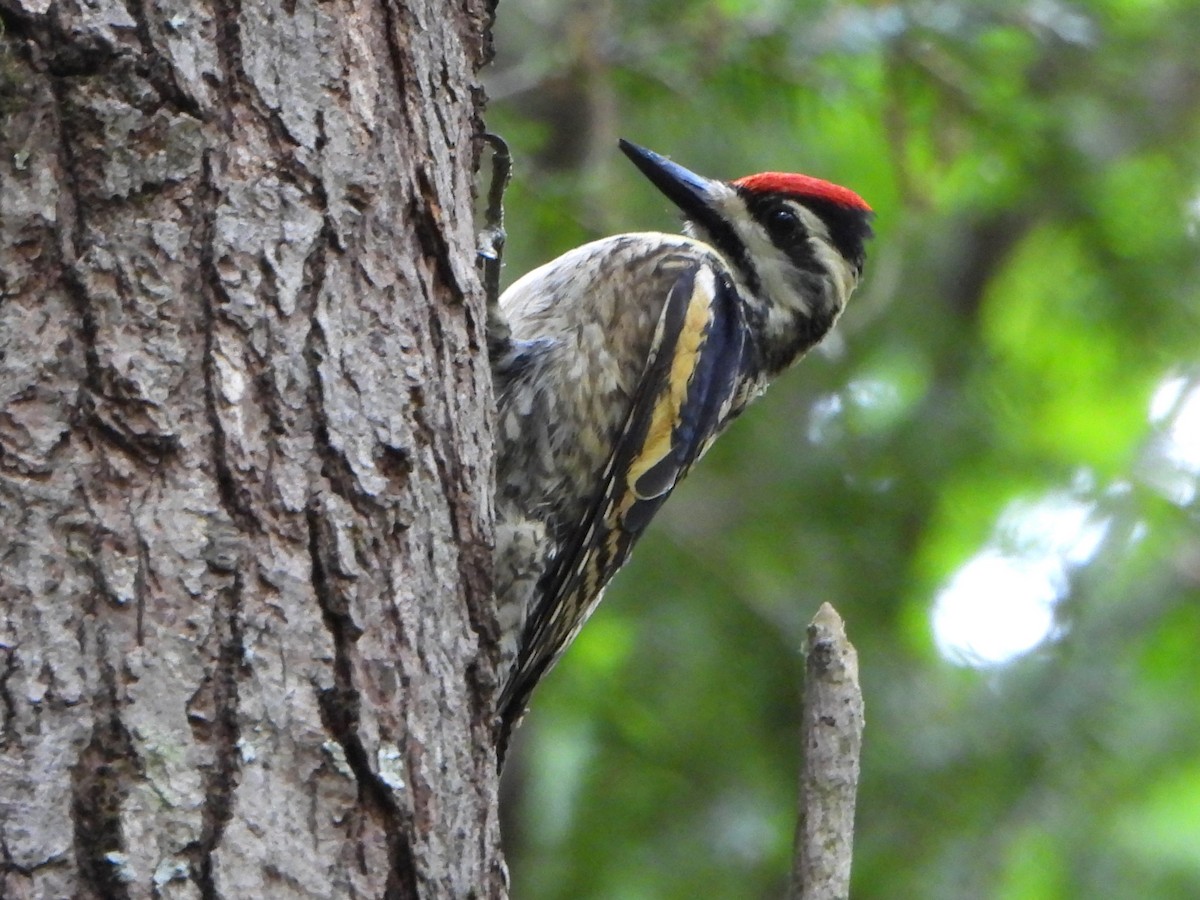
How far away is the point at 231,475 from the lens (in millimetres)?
1855

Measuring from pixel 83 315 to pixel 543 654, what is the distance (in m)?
1.75

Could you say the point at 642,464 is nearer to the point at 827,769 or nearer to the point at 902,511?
the point at 827,769

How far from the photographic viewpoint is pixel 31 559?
5.66 feet

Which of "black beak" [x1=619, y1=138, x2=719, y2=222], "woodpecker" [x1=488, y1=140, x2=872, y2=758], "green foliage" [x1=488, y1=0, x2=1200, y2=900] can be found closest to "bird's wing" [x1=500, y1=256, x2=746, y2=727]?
"woodpecker" [x1=488, y1=140, x2=872, y2=758]

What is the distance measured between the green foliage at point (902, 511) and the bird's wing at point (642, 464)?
1.12 metres

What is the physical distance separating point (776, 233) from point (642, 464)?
93 centimetres

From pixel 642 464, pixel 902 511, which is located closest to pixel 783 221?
pixel 642 464

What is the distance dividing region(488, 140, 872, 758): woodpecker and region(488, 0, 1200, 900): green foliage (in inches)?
41.3

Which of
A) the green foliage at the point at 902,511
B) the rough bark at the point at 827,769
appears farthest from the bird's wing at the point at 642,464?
the rough bark at the point at 827,769

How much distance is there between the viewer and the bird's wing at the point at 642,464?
3.35 metres

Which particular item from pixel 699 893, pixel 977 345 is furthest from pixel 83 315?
pixel 977 345

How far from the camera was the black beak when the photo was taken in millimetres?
3926

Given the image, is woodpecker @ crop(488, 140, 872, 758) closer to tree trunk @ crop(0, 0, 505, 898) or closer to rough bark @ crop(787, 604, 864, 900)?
tree trunk @ crop(0, 0, 505, 898)

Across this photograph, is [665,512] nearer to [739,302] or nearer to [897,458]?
[897,458]
